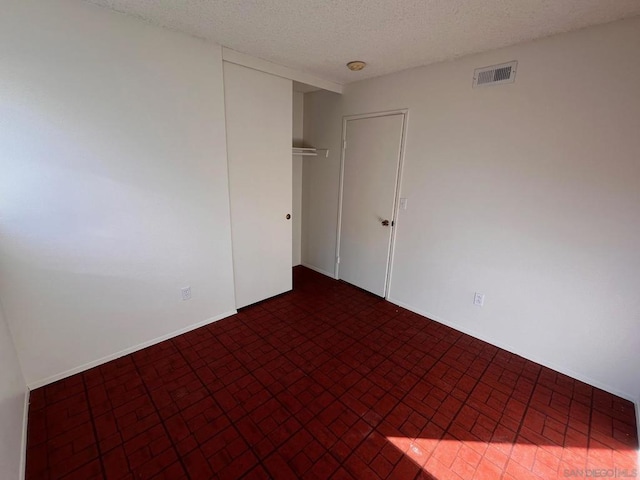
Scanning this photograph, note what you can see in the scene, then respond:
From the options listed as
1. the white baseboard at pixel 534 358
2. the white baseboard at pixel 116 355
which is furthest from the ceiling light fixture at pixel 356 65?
the white baseboard at pixel 116 355

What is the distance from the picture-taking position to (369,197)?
3227 mm

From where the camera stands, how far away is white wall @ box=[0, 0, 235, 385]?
64.1 inches

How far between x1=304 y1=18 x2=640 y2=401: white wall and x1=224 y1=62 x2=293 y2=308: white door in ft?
3.65

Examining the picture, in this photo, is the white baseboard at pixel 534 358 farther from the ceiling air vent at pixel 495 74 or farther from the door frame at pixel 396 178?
the ceiling air vent at pixel 495 74

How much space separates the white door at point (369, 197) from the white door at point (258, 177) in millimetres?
776

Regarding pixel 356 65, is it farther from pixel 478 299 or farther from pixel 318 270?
pixel 318 270

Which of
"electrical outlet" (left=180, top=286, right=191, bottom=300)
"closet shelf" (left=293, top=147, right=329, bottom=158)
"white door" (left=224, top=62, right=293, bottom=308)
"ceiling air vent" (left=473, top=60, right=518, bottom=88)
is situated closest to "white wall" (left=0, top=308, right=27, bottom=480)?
"electrical outlet" (left=180, top=286, right=191, bottom=300)

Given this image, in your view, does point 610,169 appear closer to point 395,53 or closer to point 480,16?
point 480,16

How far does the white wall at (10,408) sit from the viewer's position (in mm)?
→ 1223

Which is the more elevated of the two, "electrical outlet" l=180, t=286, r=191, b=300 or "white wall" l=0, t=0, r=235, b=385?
"white wall" l=0, t=0, r=235, b=385

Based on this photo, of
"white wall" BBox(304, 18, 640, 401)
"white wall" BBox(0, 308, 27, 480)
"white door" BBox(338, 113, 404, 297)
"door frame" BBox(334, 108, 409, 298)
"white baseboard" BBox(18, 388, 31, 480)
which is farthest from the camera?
"white door" BBox(338, 113, 404, 297)

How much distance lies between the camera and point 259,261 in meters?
3.04

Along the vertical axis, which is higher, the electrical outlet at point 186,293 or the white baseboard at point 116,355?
the electrical outlet at point 186,293

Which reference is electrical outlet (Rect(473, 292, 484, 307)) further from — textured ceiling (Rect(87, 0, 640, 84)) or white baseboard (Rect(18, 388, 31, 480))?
white baseboard (Rect(18, 388, 31, 480))
